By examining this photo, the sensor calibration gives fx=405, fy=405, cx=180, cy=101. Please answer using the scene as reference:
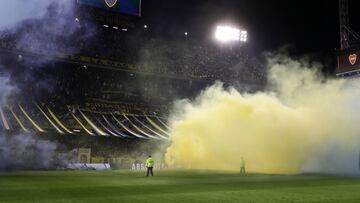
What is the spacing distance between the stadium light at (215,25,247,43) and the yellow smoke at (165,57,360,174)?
14261 millimetres

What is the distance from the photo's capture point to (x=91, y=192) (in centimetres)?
1517

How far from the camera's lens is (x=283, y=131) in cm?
3038

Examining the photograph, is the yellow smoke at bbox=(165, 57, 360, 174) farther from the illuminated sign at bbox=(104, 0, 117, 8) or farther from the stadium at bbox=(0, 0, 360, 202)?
the illuminated sign at bbox=(104, 0, 117, 8)

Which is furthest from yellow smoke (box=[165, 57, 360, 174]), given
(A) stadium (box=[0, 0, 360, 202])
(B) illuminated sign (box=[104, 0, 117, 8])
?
(B) illuminated sign (box=[104, 0, 117, 8])

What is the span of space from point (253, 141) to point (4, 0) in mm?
20147

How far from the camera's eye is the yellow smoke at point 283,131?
30.2 m

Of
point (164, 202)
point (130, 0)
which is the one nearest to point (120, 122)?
point (130, 0)

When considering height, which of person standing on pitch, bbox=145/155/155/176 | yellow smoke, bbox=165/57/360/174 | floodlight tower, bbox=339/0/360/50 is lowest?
A: person standing on pitch, bbox=145/155/155/176

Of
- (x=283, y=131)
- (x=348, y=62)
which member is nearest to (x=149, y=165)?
(x=283, y=131)

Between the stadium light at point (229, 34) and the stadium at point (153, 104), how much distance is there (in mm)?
168

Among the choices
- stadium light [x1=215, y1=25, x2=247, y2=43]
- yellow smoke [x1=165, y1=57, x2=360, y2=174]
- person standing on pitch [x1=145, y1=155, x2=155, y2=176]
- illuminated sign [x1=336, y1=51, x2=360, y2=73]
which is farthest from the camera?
stadium light [x1=215, y1=25, x2=247, y2=43]

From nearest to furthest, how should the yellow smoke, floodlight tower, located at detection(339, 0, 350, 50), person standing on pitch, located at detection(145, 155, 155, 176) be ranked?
person standing on pitch, located at detection(145, 155, 155, 176)
the yellow smoke
floodlight tower, located at detection(339, 0, 350, 50)

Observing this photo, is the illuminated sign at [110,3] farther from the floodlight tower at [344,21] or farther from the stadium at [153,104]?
the floodlight tower at [344,21]

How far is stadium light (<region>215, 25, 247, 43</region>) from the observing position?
48.1 meters
